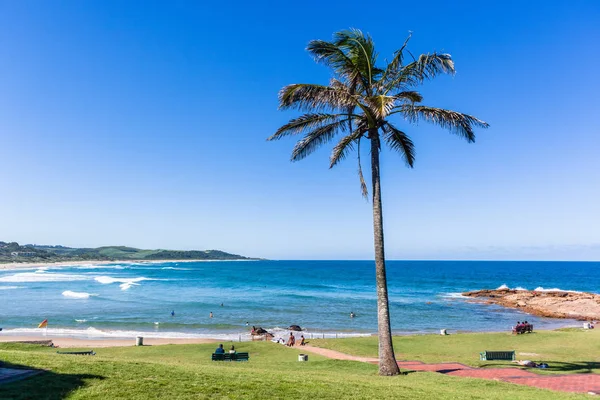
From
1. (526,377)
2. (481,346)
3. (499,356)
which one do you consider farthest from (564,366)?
(481,346)

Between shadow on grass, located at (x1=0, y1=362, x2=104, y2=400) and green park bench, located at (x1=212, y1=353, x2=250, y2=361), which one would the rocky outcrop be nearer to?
green park bench, located at (x1=212, y1=353, x2=250, y2=361)

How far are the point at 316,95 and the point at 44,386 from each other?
1053 cm

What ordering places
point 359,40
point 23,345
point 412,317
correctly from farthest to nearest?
point 412,317 → point 23,345 → point 359,40

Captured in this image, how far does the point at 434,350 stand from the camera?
21969 millimetres

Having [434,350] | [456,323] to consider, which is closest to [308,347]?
[434,350]

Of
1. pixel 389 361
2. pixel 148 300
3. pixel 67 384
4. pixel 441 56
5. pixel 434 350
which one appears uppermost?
pixel 441 56

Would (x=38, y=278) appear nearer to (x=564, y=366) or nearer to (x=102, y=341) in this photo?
(x=102, y=341)

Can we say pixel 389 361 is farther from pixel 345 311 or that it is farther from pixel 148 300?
pixel 148 300

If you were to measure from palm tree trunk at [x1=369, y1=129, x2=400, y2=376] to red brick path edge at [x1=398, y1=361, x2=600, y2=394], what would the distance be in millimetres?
2957

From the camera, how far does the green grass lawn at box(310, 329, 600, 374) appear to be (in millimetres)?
19094

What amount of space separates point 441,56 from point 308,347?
1909 cm

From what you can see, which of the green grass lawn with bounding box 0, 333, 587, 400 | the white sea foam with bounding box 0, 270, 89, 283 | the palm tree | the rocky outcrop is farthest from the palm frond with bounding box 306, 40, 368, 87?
the white sea foam with bounding box 0, 270, 89, 283

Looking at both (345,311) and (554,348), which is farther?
(345,311)

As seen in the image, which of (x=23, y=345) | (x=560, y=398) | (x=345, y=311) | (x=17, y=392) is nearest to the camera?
(x=17, y=392)
